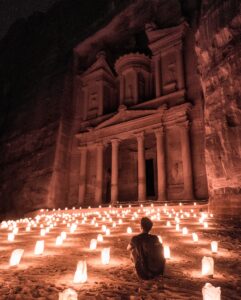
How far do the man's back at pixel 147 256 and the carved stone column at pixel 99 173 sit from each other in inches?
725

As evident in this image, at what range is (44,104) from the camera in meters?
26.6

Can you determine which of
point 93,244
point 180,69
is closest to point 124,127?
point 180,69

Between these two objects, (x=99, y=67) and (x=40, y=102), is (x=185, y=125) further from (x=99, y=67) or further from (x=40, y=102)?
(x=40, y=102)

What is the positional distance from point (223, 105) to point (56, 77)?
22124 millimetres

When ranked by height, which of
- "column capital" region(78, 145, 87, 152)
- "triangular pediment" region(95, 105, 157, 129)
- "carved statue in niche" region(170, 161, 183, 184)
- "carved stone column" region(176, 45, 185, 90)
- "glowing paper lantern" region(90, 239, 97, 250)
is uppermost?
"carved stone column" region(176, 45, 185, 90)

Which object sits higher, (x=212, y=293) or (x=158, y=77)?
(x=158, y=77)

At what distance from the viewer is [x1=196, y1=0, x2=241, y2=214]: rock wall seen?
8.98m

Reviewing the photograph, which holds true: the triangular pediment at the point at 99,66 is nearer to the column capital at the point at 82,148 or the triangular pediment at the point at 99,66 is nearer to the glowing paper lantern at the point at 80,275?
the column capital at the point at 82,148

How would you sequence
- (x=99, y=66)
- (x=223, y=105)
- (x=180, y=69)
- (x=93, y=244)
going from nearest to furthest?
1. (x=93, y=244)
2. (x=223, y=105)
3. (x=180, y=69)
4. (x=99, y=66)

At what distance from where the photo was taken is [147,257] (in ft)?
12.2

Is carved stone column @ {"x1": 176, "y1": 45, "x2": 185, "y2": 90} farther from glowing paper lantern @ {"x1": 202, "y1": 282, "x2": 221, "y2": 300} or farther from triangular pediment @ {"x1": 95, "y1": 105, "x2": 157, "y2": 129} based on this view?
glowing paper lantern @ {"x1": 202, "y1": 282, "x2": 221, "y2": 300}

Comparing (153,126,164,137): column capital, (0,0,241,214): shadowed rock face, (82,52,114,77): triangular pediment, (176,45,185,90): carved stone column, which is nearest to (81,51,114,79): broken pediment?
(82,52,114,77): triangular pediment

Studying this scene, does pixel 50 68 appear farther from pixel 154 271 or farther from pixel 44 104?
pixel 154 271

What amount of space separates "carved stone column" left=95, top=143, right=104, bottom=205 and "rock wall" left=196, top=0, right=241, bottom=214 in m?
13.7
